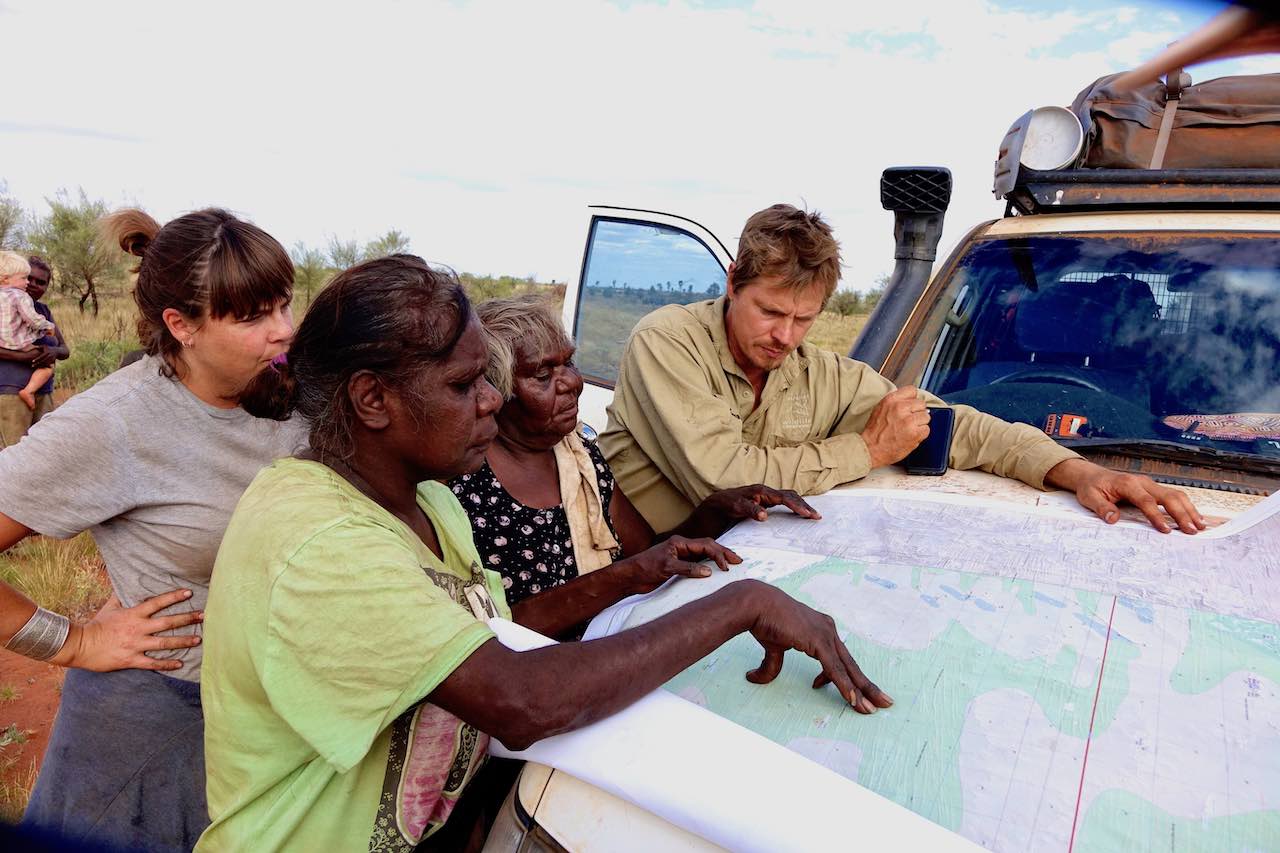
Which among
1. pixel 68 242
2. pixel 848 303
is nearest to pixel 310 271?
pixel 68 242

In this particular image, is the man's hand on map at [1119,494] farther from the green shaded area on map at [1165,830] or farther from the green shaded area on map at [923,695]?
the green shaded area on map at [1165,830]

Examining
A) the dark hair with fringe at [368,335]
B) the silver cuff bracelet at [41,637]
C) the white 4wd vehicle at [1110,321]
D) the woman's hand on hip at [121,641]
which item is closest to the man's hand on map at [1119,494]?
the white 4wd vehicle at [1110,321]

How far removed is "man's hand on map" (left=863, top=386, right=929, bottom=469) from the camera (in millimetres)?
2596

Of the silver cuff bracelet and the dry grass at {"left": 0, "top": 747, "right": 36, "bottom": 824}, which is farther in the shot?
the dry grass at {"left": 0, "top": 747, "right": 36, "bottom": 824}

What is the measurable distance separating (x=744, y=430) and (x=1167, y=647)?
154cm

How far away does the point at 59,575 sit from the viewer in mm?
5371

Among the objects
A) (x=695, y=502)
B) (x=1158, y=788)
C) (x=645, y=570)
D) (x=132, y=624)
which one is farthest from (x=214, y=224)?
(x=1158, y=788)

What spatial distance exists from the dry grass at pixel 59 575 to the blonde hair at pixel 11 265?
253 cm

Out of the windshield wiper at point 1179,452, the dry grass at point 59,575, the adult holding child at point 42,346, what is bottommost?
the dry grass at point 59,575

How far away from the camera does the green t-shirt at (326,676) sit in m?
1.23

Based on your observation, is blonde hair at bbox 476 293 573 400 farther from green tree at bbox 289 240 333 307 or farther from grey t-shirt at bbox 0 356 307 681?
green tree at bbox 289 240 333 307

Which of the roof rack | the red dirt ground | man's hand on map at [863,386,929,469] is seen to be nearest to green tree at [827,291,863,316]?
the roof rack

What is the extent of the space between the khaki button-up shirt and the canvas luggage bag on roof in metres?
1.36

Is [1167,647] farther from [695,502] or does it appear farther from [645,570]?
[695,502]
